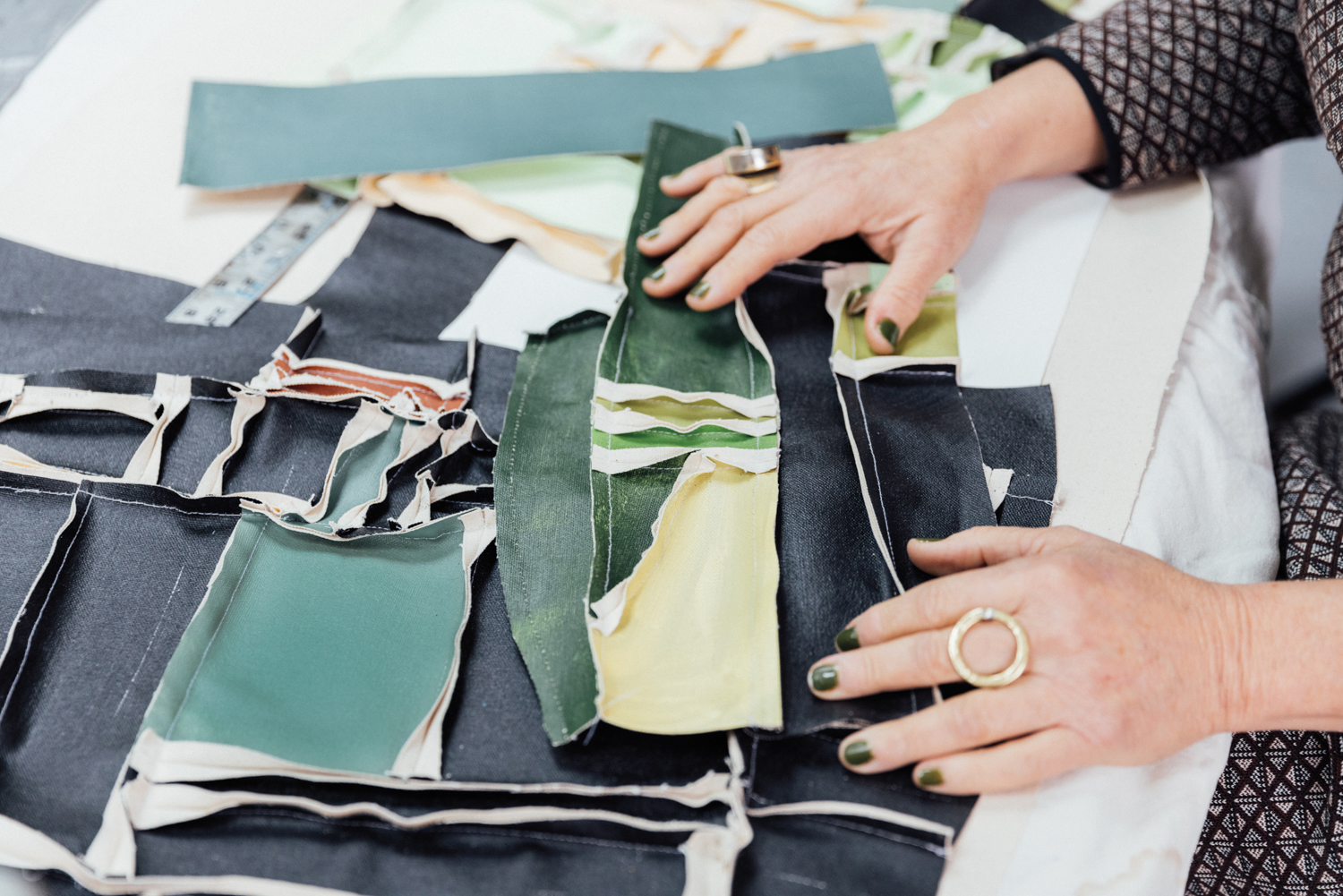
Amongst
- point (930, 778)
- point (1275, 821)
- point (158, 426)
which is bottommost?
point (1275, 821)

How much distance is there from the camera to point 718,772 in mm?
713

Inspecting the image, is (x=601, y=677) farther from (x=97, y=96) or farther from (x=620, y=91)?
(x=97, y=96)

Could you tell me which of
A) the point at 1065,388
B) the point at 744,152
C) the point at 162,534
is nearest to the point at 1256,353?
the point at 1065,388

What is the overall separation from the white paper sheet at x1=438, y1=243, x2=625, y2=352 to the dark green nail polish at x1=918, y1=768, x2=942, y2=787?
66 centimetres

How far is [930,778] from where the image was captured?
0.72m

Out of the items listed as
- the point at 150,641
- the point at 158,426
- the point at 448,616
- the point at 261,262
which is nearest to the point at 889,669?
the point at 448,616

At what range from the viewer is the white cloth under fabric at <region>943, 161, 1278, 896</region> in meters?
0.72

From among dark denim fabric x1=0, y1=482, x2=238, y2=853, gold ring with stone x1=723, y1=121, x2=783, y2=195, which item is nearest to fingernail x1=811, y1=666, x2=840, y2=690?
dark denim fabric x1=0, y1=482, x2=238, y2=853

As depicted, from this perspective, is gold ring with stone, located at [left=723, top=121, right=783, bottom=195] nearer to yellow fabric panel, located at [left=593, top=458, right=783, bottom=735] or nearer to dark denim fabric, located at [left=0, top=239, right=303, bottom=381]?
yellow fabric panel, located at [left=593, top=458, right=783, bottom=735]

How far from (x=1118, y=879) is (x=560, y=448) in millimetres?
618

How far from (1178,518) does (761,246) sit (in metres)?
0.54

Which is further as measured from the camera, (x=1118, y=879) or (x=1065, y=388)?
(x=1065, y=388)

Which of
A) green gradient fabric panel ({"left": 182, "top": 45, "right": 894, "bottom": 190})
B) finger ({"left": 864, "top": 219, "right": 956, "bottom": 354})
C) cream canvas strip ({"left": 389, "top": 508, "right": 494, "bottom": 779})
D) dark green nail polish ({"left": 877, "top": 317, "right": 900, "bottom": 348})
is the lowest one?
cream canvas strip ({"left": 389, "top": 508, "right": 494, "bottom": 779})

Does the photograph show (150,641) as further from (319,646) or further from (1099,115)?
(1099,115)
